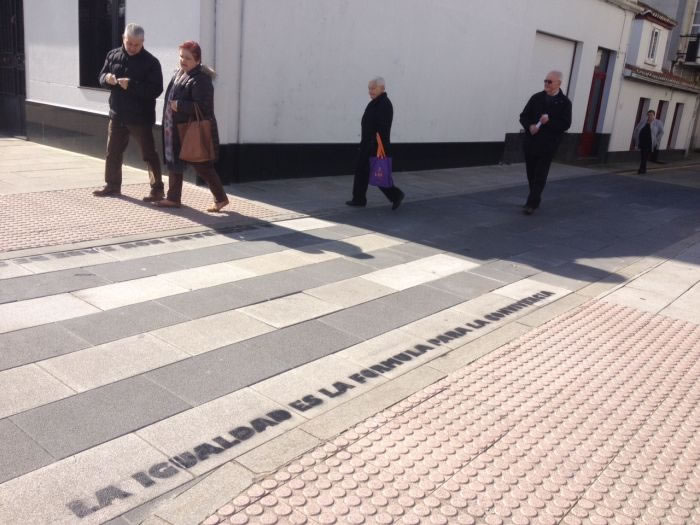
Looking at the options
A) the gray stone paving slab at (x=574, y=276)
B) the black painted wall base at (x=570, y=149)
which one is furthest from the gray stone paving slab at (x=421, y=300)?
the black painted wall base at (x=570, y=149)

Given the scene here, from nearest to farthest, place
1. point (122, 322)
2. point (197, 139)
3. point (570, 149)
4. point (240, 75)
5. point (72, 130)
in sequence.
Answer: point (122, 322) → point (197, 139) → point (240, 75) → point (72, 130) → point (570, 149)

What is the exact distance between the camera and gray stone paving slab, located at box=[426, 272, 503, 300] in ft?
18.4

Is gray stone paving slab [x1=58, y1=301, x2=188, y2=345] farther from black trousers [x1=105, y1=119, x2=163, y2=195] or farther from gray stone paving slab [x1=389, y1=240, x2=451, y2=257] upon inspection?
black trousers [x1=105, y1=119, x2=163, y2=195]

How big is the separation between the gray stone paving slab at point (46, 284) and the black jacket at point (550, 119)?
603 centimetres

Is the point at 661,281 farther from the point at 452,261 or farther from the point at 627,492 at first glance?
the point at 627,492

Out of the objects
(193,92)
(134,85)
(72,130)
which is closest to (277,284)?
(193,92)

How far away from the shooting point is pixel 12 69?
1189 cm

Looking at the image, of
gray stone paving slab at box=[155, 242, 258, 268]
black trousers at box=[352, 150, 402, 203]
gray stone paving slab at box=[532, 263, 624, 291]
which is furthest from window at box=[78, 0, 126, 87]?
gray stone paving slab at box=[532, 263, 624, 291]

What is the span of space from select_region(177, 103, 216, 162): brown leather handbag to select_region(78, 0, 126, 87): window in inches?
149

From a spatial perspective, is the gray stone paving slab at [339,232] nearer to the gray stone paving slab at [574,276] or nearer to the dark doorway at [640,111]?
the gray stone paving slab at [574,276]

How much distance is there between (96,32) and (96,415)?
853 cm

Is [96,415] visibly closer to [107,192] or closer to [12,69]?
[107,192]

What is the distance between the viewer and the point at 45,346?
150 inches

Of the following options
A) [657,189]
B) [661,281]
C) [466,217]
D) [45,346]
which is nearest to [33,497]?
[45,346]
